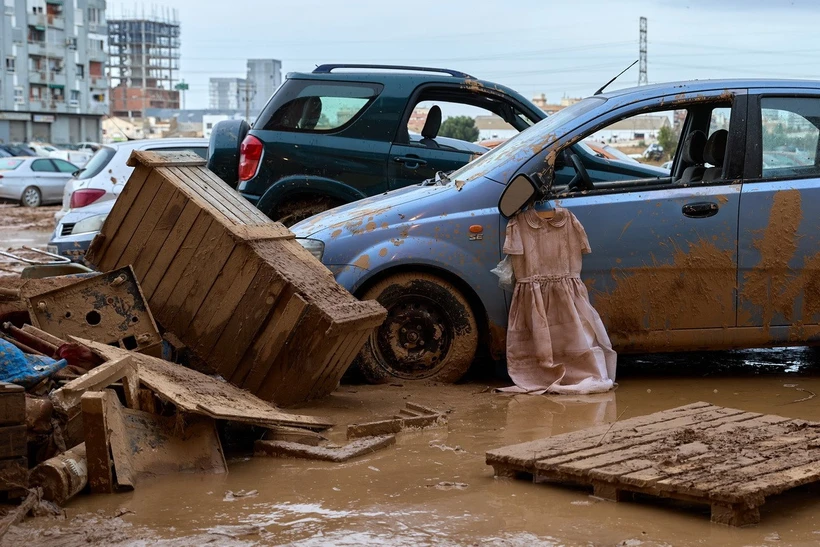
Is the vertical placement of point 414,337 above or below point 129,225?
below

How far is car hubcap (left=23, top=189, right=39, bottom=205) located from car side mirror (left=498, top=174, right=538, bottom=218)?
27824 millimetres

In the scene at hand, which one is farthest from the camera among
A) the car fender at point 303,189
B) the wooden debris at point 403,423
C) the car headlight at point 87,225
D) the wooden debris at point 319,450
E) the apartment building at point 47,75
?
the apartment building at point 47,75

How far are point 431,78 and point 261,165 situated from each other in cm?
183

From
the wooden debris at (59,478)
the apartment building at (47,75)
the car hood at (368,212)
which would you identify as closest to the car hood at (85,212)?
the car hood at (368,212)

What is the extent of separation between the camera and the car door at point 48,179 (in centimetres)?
3222

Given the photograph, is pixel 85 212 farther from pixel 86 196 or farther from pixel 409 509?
pixel 409 509

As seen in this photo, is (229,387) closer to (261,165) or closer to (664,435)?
(664,435)

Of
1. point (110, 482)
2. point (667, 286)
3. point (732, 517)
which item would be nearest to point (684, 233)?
point (667, 286)

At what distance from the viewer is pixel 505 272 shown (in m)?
7.00

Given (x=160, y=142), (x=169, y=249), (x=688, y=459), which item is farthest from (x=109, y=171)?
(x=688, y=459)

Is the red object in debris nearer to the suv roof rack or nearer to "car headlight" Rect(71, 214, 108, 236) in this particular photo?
"car headlight" Rect(71, 214, 108, 236)

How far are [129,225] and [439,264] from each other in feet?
6.71

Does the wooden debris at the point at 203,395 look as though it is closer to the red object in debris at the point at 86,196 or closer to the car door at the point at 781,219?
the car door at the point at 781,219

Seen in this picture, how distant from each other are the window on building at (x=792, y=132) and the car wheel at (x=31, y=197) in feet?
92.8
